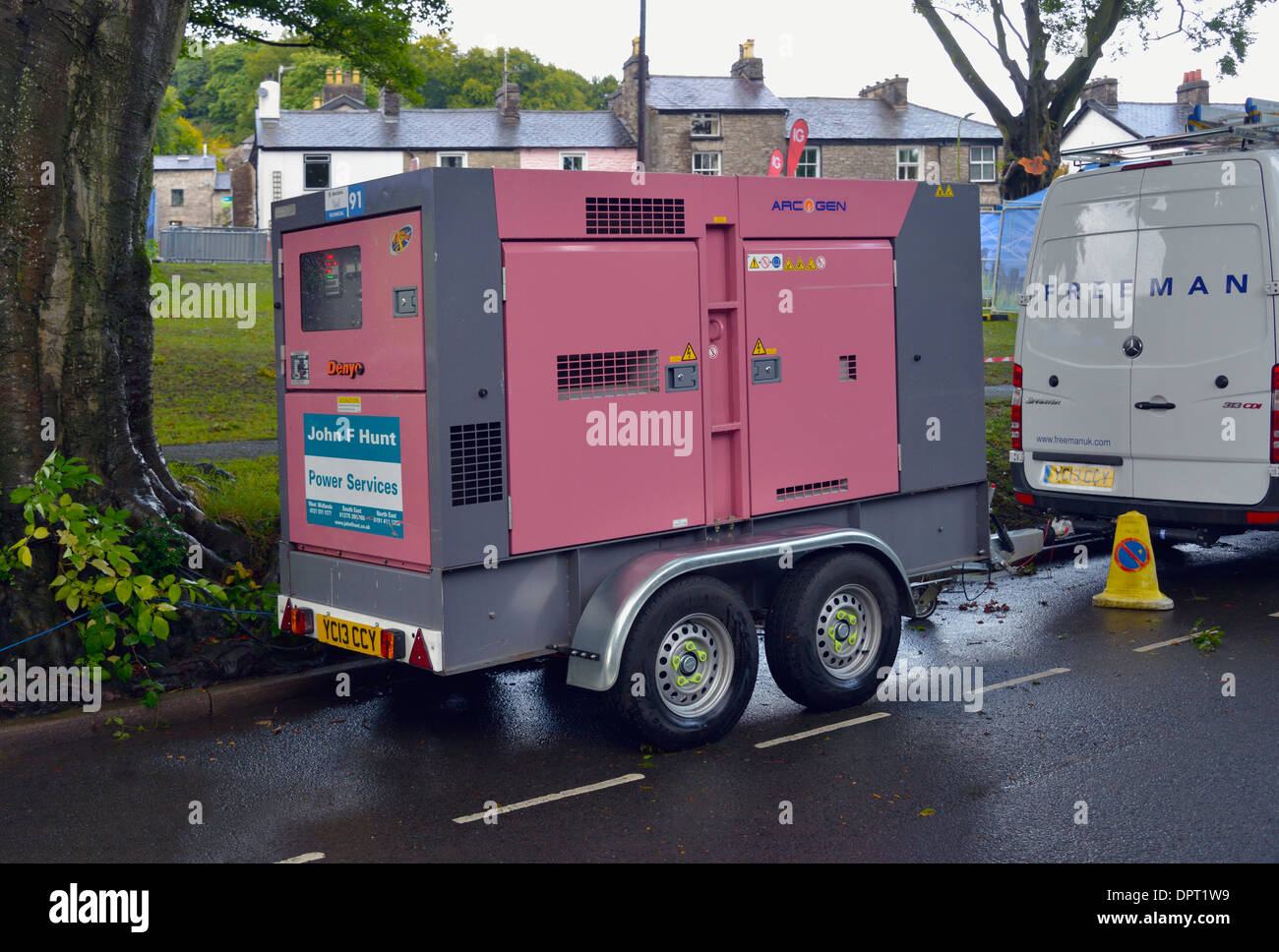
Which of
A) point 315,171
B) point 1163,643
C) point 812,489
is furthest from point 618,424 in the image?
point 315,171

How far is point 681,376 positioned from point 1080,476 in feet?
16.1

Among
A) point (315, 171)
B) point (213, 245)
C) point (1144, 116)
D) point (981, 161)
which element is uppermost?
point (1144, 116)

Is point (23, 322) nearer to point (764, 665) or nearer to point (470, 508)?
point (470, 508)

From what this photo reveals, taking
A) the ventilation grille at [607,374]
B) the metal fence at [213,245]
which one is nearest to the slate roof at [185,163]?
the metal fence at [213,245]

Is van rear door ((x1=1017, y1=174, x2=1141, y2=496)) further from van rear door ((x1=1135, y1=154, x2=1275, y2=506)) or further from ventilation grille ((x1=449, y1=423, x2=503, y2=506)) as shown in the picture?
ventilation grille ((x1=449, y1=423, x2=503, y2=506))

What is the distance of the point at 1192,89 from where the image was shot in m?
49.4

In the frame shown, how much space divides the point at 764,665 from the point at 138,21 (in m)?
5.51

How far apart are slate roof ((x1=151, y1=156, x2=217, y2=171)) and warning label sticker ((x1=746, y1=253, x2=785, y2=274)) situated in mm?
81805

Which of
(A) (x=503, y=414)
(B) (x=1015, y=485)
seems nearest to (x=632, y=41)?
(B) (x=1015, y=485)

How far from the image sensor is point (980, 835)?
203 inches

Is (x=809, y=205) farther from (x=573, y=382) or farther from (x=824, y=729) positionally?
(x=824, y=729)

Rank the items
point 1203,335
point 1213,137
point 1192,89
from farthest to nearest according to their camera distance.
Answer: point 1192,89, point 1213,137, point 1203,335

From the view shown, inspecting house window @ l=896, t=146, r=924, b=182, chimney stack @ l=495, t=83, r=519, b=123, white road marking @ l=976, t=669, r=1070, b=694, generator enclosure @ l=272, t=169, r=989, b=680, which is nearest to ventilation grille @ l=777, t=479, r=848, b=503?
generator enclosure @ l=272, t=169, r=989, b=680

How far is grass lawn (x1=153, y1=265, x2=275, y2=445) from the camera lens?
1442 centimetres
